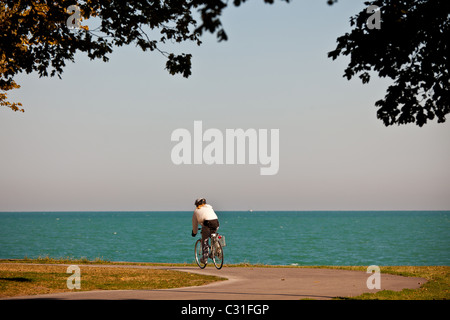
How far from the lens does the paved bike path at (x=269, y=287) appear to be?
1245 centimetres

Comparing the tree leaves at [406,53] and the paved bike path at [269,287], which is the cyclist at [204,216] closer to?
the paved bike path at [269,287]

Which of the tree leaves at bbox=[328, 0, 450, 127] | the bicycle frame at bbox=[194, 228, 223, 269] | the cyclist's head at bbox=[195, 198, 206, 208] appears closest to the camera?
the tree leaves at bbox=[328, 0, 450, 127]

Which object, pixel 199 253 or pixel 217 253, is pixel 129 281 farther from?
pixel 199 253

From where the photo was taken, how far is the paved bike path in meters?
12.4

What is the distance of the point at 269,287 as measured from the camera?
47.5 feet

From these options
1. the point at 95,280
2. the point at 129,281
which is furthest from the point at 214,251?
the point at 95,280

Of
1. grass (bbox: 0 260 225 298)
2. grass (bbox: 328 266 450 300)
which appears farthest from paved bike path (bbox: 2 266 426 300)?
grass (bbox: 0 260 225 298)

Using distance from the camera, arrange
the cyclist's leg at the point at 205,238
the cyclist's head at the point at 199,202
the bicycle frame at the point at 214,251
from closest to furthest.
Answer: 1. the cyclist's head at the point at 199,202
2. the cyclist's leg at the point at 205,238
3. the bicycle frame at the point at 214,251

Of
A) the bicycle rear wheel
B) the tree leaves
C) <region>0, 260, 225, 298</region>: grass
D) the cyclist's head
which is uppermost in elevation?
the tree leaves

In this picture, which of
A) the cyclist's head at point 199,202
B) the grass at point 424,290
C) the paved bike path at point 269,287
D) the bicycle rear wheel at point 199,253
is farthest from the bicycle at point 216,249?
the grass at point 424,290

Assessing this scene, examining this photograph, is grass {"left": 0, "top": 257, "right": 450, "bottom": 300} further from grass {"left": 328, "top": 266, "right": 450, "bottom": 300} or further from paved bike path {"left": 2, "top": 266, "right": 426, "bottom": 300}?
paved bike path {"left": 2, "top": 266, "right": 426, "bottom": 300}
